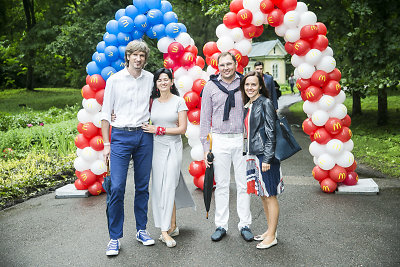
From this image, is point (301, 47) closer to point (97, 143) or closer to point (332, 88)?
point (332, 88)

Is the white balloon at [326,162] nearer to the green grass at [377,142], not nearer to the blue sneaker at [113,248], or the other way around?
the green grass at [377,142]

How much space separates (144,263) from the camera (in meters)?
3.90

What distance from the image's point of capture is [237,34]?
6.43 meters

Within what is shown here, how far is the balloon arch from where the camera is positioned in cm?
612

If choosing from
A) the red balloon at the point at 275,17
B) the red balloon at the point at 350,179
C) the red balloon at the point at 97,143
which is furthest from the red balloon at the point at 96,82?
the red balloon at the point at 350,179

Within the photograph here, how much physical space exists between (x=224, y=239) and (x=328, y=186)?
2497mm

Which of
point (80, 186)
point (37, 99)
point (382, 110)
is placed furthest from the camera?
point (37, 99)

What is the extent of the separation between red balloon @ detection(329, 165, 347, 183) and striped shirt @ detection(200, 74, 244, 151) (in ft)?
8.17

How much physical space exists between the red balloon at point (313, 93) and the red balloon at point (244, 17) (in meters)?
1.52

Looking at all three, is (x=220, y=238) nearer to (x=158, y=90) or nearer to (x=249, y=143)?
(x=249, y=143)

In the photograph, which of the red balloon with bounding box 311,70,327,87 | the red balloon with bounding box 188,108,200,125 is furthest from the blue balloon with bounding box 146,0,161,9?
the red balloon with bounding box 311,70,327,87

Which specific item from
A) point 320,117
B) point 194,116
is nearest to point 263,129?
point 320,117

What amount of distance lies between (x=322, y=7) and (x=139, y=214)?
11093 mm

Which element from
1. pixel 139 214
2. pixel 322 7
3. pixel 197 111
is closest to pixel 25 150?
pixel 197 111
